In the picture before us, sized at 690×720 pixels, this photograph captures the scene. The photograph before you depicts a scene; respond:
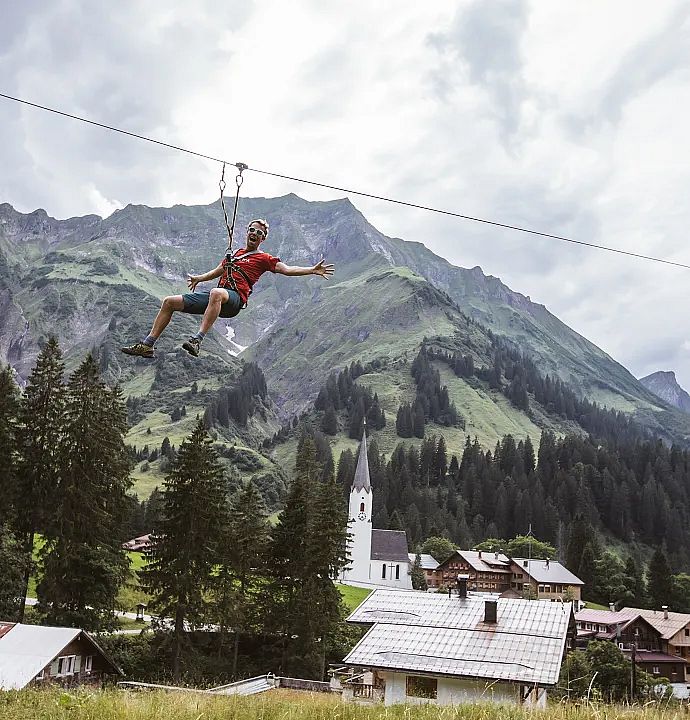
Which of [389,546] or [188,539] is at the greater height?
[389,546]

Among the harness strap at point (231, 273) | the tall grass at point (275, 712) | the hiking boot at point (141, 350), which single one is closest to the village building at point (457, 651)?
the tall grass at point (275, 712)

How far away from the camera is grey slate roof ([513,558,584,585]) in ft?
301

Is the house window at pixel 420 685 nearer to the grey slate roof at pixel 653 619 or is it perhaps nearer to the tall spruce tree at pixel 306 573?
the tall spruce tree at pixel 306 573

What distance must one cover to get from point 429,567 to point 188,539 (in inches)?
3051

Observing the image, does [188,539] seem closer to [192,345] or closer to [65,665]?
[65,665]

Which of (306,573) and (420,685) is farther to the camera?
(306,573)

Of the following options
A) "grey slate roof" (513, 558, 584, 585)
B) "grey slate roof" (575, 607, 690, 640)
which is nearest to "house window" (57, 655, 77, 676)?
"grey slate roof" (575, 607, 690, 640)

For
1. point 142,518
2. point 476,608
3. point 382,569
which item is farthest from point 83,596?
point 382,569

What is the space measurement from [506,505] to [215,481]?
356 ft

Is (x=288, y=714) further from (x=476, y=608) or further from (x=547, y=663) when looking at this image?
(x=476, y=608)

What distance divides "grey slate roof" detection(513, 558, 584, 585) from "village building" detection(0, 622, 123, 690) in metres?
70.2

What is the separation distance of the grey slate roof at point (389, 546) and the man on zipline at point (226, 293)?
4169 inches

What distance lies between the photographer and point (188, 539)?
131 feet

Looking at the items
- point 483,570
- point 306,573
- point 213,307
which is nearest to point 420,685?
point 213,307
